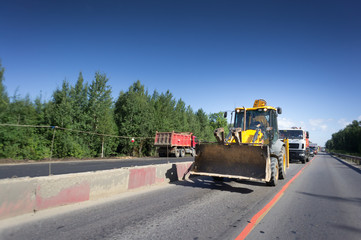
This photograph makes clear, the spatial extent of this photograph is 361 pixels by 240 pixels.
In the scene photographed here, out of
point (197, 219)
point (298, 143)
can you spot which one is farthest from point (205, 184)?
point (298, 143)

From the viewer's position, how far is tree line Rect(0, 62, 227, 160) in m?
17.1

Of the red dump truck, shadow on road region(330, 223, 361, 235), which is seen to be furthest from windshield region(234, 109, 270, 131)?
the red dump truck

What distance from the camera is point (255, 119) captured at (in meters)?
9.51

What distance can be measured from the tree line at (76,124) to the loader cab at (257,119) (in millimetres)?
10346

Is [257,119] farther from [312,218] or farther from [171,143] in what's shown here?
[171,143]

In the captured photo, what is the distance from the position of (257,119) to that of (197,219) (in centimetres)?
611

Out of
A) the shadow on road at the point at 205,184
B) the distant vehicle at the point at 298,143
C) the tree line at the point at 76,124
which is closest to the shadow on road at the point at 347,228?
the shadow on road at the point at 205,184

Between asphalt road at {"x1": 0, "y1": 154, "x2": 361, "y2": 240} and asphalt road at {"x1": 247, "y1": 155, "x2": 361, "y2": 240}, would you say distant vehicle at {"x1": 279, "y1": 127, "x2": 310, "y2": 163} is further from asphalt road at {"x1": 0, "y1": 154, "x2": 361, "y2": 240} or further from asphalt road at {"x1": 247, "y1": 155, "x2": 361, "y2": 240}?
asphalt road at {"x1": 0, "y1": 154, "x2": 361, "y2": 240}

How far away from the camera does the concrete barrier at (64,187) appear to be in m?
4.03

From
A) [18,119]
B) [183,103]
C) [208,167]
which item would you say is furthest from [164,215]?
[183,103]

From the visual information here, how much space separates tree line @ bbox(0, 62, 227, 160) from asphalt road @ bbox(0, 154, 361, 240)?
993 cm

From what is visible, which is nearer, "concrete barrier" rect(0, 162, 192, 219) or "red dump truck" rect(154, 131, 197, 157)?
"concrete barrier" rect(0, 162, 192, 219)

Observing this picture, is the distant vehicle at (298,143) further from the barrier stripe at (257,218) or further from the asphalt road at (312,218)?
the barrier stripe at (257,218)

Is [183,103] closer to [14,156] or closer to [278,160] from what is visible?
[14,156]
